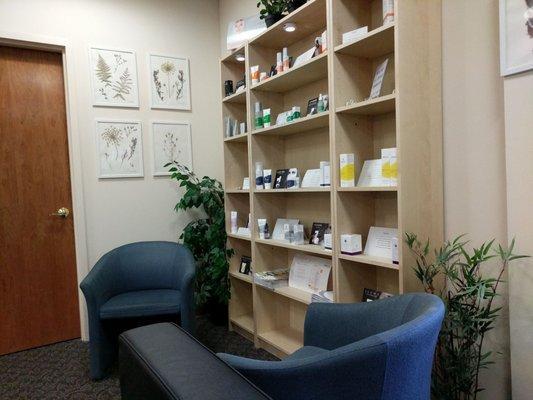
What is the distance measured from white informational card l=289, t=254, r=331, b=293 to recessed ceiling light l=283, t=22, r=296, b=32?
150 cm

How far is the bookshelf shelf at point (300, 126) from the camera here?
2.14 metres

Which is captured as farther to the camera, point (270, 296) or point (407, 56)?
point (270, 296)

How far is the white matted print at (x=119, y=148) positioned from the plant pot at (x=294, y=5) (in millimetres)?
1570

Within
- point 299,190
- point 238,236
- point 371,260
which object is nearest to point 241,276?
point 238,236

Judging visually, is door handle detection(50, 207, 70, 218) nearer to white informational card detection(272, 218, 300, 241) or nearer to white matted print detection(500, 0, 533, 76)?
white informational card detection(272, 218, 300, 241)

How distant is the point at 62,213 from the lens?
2.96 m

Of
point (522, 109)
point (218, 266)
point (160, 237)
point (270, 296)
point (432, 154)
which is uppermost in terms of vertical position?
point (522, 109)

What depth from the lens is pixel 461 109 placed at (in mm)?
1748

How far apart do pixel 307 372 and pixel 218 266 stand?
6.34 feet

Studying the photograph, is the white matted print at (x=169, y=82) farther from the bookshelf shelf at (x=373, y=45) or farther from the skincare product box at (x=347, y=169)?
the skincare product box at (x=347, y=169)

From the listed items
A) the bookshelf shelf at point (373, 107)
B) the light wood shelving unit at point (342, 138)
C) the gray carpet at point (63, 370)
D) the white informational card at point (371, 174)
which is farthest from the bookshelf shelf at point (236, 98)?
the gray carpet at point (63, 370)

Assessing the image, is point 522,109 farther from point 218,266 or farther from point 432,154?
point 218,266

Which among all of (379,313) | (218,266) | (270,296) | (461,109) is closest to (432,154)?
(461,109)

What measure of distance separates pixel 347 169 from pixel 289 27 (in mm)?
1062
